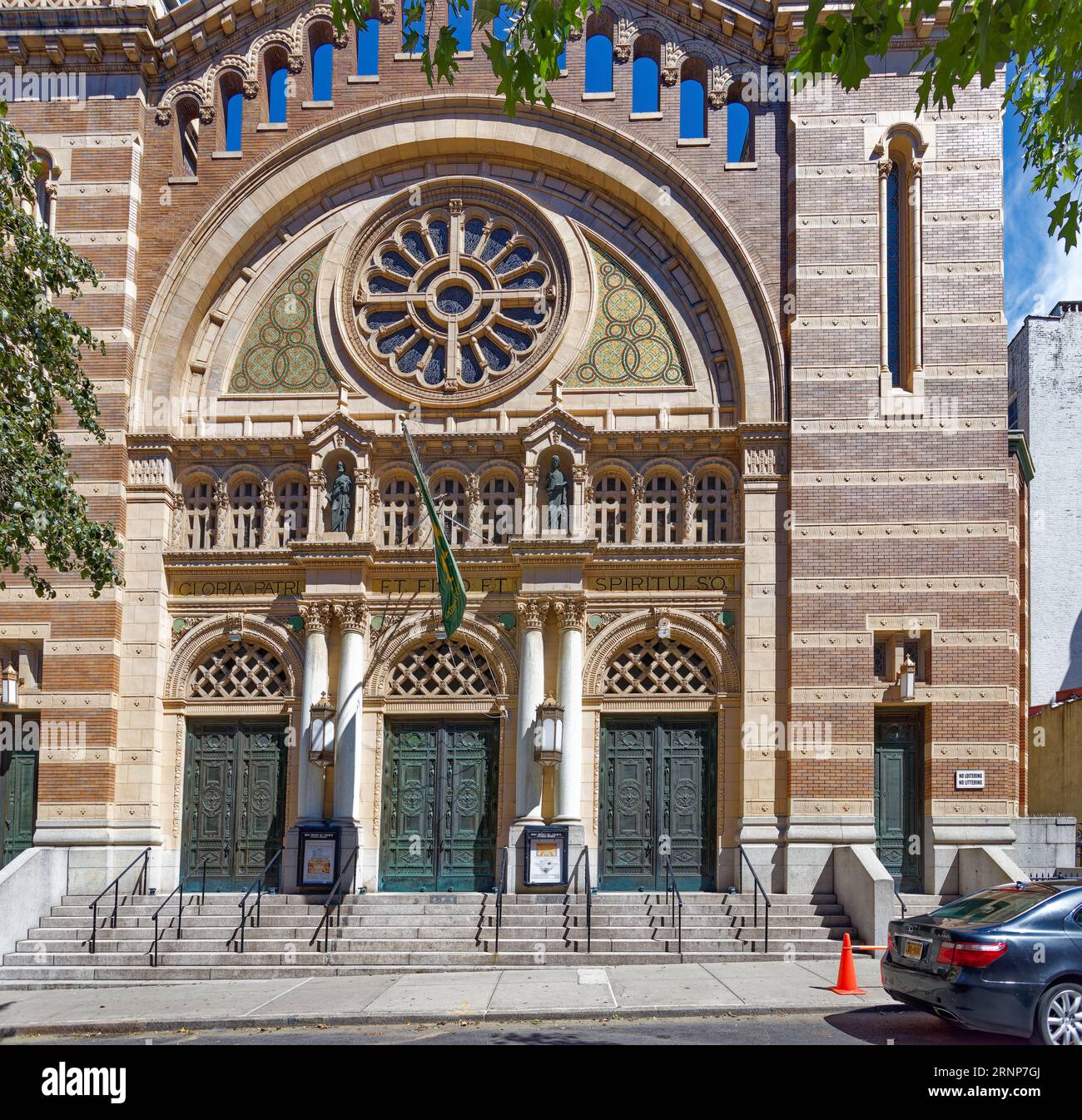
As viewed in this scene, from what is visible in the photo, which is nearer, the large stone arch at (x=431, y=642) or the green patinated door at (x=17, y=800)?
the green patinated door at (x=17, y=800)

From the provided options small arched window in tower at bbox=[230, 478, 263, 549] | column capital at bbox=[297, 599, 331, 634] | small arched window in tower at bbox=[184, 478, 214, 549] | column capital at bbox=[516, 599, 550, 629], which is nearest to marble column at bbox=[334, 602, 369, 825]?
column capital at bbox=[297, 599, 331, 634]

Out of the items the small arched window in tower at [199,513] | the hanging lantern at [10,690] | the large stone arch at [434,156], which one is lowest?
the hanging lantern at [10,690]

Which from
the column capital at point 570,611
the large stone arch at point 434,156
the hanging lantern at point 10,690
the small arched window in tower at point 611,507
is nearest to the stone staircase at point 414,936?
the hanging lantern at point 10,690

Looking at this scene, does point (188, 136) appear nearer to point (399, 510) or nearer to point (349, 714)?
point (399, 510)

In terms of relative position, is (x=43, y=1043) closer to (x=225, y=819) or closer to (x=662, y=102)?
(x=225, y=819)

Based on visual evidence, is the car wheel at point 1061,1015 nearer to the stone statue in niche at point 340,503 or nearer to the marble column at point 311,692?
the marble column at point 311,692

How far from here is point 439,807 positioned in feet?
74.7

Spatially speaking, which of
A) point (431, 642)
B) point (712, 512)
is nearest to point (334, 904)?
point (431, 642)

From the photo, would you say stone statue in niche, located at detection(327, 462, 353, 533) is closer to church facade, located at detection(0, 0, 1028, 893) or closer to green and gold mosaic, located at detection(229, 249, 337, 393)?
church facade, located at detection(0, 0, 1028, 893)

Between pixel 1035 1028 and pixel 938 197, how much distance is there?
1537 centimetres

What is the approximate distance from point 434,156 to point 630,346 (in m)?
5.20

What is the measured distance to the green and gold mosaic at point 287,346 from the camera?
2438 cm

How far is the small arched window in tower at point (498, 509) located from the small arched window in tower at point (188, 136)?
800cm

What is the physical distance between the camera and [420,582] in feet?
76.1
